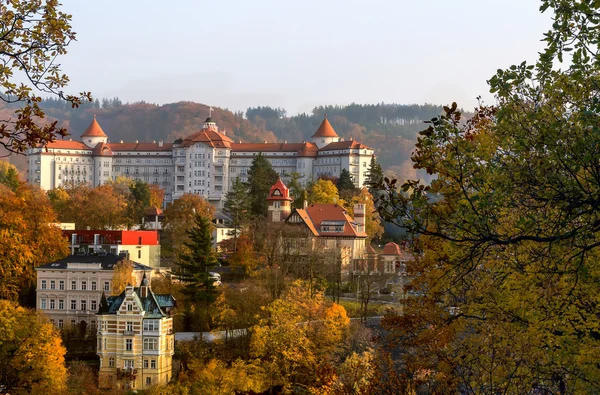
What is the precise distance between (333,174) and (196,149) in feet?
69.9

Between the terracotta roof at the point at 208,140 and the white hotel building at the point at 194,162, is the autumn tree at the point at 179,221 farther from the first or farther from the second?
the terracotta roof at the point at 208,140

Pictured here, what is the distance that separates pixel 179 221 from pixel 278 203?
872 centimetres

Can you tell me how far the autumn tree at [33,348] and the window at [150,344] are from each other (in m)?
4.65

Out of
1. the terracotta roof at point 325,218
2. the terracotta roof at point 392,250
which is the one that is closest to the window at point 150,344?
the terracotta roof at point 325,218

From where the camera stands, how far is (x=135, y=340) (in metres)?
50.7

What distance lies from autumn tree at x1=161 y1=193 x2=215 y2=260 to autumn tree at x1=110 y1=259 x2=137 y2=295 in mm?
9992

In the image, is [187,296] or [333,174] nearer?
[187,296]

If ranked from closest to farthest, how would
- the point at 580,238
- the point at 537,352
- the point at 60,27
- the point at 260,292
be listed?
the point at 60,27 < the point at 580,238 < the point at 537,352 < the point at 260,292

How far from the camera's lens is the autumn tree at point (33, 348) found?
1618 inches

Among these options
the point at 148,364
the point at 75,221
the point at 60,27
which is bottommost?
the point at 148,364

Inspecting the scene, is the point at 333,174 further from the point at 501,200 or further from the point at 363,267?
the point at 501,200

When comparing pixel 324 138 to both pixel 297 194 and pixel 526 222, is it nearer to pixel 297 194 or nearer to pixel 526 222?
pixel 297 194

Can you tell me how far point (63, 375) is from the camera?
43.2 m

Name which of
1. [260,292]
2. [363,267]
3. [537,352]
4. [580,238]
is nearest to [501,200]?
[580,238]
